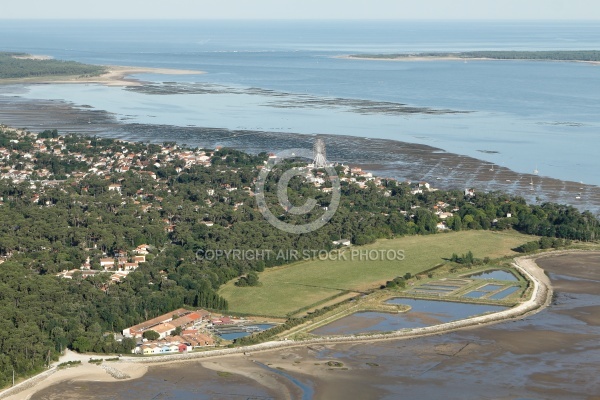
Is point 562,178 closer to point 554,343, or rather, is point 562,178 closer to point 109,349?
point 554,343

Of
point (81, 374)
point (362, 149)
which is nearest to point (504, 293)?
point (81, 374)

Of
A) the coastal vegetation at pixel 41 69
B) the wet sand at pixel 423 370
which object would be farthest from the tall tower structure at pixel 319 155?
the coastal vegetation at pixel 41 69

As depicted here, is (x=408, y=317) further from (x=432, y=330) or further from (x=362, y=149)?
(x=362, y=149)

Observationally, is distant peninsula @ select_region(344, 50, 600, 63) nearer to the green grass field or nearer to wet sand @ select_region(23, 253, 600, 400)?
the green grass field

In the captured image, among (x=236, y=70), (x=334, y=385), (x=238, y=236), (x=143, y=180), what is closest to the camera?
(x=334, y=385)

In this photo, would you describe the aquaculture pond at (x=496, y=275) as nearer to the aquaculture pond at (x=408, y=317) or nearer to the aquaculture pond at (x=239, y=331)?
the aquaculture pond at (x=408, y=317)

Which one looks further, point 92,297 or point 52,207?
point 52,207

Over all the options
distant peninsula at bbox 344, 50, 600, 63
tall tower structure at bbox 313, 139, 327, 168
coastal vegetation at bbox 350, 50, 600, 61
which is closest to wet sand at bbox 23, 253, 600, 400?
tall tower structure at bbox 313, 139, 327, 168

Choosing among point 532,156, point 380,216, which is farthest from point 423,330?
point 532,156
